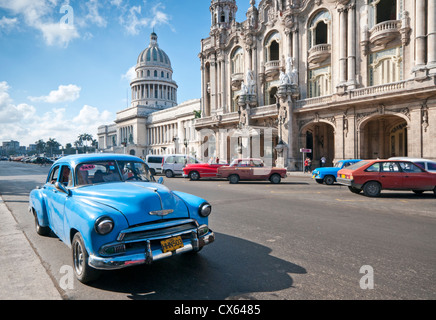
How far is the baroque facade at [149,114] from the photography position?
263ft

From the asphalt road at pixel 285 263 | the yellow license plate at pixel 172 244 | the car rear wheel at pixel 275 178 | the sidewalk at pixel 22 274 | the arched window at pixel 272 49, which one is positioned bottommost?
the asphalt road at pixel 285 263

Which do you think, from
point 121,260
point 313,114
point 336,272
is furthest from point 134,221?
point 313,114

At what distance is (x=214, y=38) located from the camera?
40.6 metres

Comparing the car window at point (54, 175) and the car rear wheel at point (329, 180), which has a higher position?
the car window at point (54, 175)

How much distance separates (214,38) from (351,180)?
34.7 meters

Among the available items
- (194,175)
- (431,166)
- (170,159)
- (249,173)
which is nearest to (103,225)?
(431,166)

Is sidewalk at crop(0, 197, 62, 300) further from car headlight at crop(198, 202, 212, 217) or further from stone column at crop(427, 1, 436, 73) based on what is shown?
stone column at crop(427, 1, 436, 73)

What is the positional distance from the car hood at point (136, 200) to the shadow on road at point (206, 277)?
849mm

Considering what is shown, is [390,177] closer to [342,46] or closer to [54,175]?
[54,175]

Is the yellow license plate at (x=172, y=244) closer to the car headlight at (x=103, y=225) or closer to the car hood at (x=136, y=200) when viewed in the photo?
the car hood at (x=136, y=200)

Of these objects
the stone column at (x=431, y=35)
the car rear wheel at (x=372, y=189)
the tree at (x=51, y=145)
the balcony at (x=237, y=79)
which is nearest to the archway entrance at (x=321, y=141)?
the stone column at (x=431, y=35)

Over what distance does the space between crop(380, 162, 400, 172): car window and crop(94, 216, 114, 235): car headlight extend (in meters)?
11.9

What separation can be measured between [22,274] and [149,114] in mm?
87804

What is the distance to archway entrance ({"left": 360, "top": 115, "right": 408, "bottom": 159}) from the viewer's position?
82.8ft
